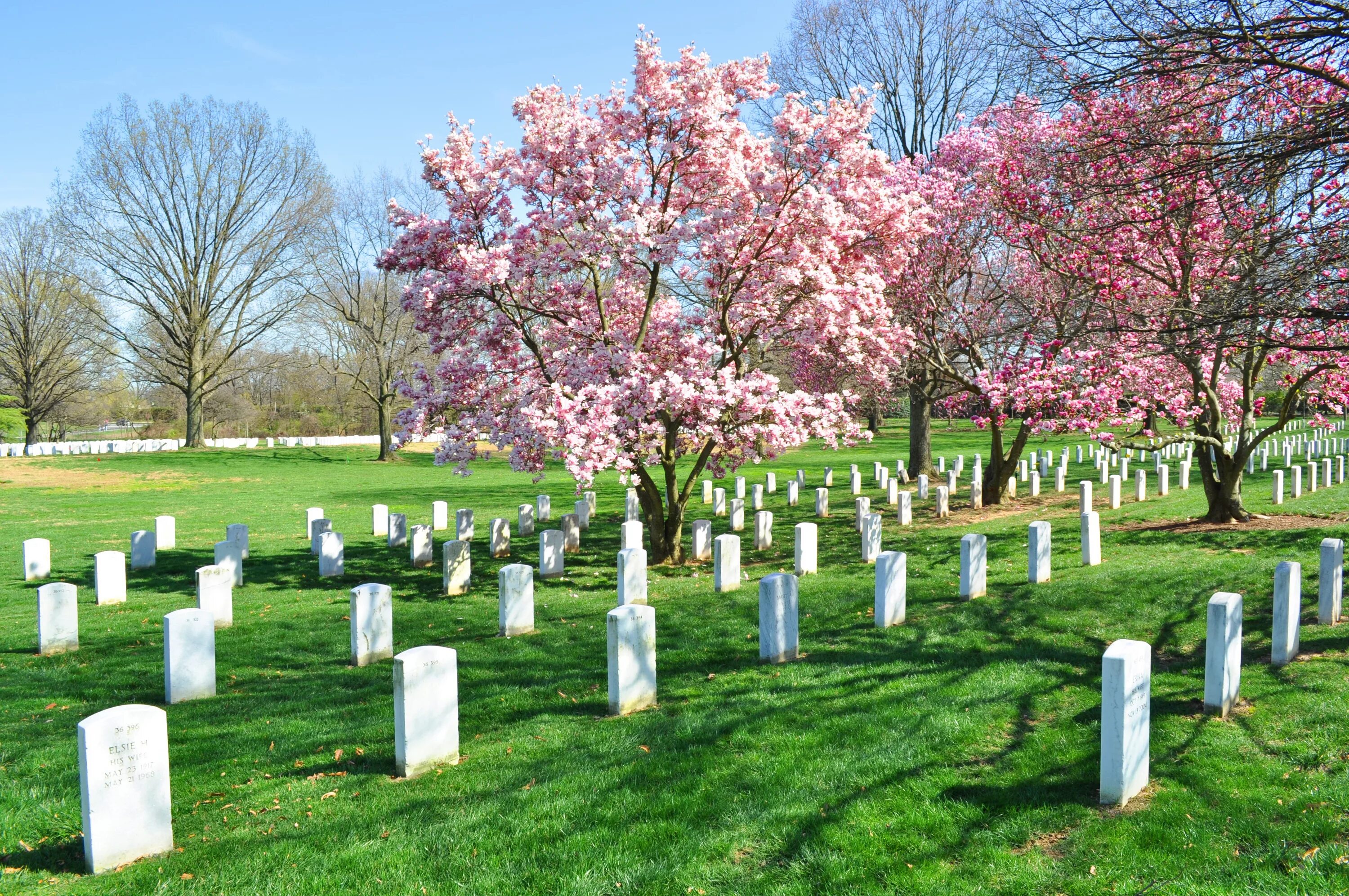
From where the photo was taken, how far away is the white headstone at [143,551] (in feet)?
46.7

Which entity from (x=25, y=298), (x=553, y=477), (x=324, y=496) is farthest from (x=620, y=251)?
(x=25, y=298)

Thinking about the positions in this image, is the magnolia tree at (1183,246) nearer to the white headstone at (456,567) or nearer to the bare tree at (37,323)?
the white headstone at (456,567)

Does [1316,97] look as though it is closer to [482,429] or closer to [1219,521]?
[1219,521]

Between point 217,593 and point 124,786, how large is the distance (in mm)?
6083

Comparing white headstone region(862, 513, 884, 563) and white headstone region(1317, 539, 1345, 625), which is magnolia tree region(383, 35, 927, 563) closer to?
white headstone region(862, 513, 884, 563)

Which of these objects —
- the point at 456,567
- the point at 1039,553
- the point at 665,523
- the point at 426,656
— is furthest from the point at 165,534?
the point at 1039,553

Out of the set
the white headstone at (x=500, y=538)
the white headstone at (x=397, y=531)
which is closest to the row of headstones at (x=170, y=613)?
the white headstone at (x=397, y=531)

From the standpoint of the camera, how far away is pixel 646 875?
13.9 feet

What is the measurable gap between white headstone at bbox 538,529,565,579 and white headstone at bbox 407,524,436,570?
2.48 meters

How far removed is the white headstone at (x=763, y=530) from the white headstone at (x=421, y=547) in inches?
219

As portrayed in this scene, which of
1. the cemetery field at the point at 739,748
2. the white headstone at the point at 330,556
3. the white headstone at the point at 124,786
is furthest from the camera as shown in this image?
the white headstone at the point at 330,556

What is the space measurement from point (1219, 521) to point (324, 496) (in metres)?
23.2

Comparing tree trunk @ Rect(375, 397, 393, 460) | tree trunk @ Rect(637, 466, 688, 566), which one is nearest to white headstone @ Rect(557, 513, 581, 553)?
tree trunk @ Rect(637, 466, 688, 566)

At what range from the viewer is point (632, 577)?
10.4 meters
